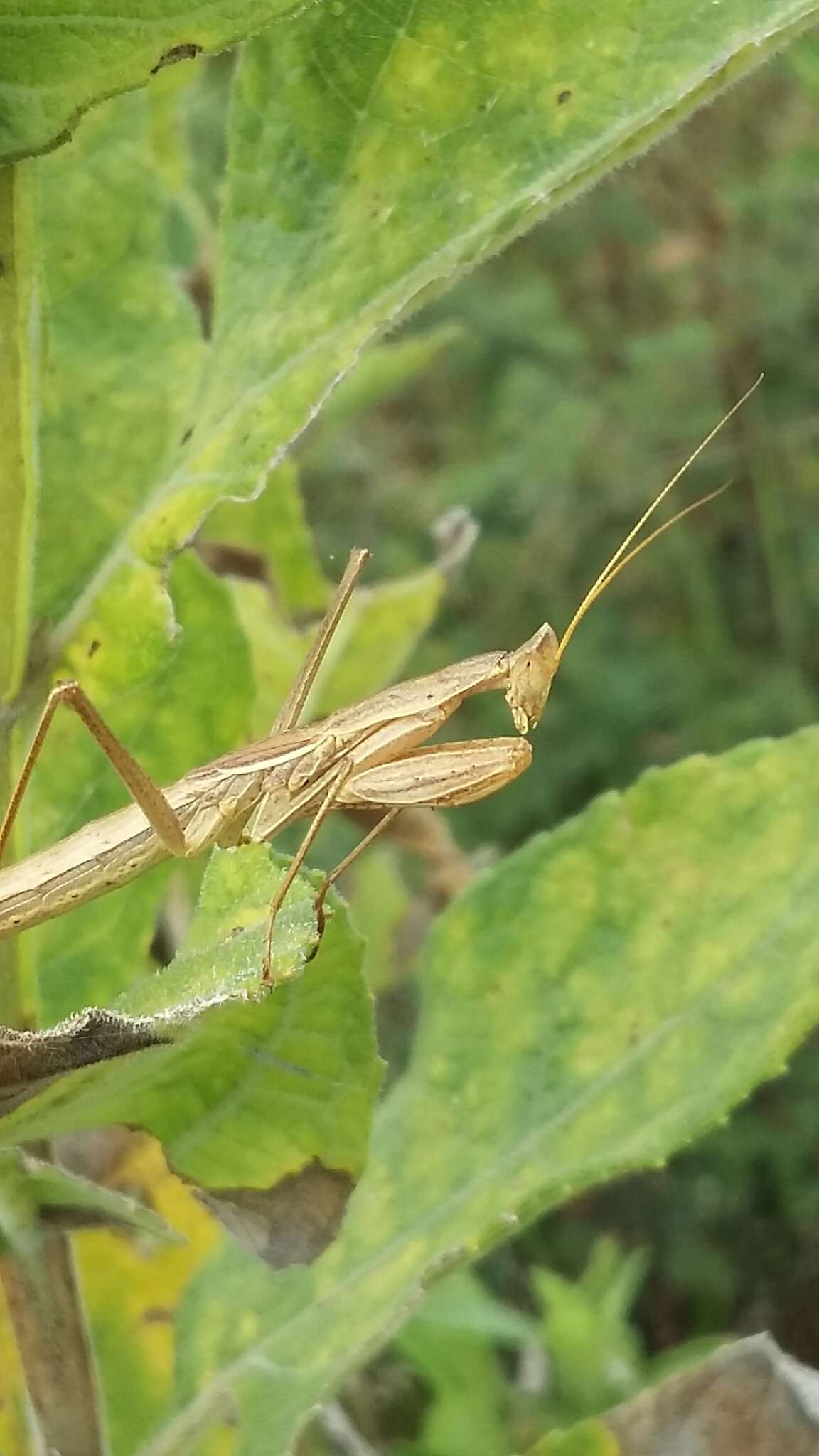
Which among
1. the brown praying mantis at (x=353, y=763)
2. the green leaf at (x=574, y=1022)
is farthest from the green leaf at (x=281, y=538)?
the green leaf at (x=574, y=1022)

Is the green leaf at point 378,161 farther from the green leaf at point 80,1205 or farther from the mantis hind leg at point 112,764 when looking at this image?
the green leaf at point 80,1205

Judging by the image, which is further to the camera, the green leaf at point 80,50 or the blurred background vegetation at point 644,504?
the blurred background vegetation at point 644,504

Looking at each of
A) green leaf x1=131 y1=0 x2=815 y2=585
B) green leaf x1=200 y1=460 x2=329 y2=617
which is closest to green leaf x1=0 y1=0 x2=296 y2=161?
green leaf x1=131 y1=0 x2=815 y2=585

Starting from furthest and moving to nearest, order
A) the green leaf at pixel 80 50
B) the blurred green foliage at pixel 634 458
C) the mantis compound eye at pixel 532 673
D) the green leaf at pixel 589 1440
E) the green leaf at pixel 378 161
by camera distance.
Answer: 1. the blurred green foliage at pixel 634 458
2. the mantis compound eye at pixel 532 673
3. the green leaf at pixel 589 1440
4. the green leaf at pixel 378 161
5. the green leaf at pixel 80 50

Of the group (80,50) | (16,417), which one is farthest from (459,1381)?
(80,50)

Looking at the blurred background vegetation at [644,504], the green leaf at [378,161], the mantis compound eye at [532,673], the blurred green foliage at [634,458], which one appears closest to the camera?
the green leaf at [378,161]

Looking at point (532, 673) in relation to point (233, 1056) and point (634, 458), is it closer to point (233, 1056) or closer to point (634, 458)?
point (233, 1056)
